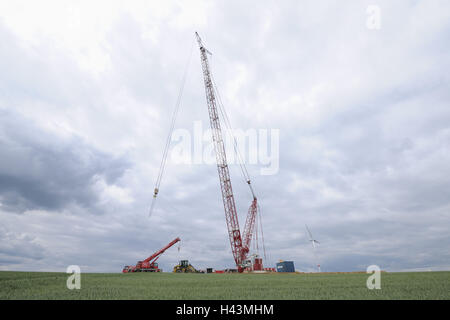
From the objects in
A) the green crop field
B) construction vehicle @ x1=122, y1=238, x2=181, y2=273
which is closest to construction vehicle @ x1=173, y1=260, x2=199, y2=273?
construction vehicle @ x1=122, y1=238, x2=181, y2=273

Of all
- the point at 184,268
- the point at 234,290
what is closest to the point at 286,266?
the point at 184,268

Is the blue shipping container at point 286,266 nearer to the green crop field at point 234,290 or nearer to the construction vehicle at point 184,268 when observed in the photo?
the construction vehicle at point 184,268

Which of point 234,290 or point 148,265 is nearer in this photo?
point 234,290

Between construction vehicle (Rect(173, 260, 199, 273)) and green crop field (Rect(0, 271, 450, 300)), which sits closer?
green crop field (Rect(0, 271, 450, 300))

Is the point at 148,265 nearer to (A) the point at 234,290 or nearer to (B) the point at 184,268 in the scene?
(B) the point at 184,268

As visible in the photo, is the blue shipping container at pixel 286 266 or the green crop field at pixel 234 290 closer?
the green crop field at pixel 234 290

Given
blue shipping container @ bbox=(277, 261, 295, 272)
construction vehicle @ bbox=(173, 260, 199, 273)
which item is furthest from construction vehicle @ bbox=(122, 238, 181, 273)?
blue shipping container @ bbox=(277, 261, 295, 272)

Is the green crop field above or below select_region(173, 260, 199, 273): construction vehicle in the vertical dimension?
above

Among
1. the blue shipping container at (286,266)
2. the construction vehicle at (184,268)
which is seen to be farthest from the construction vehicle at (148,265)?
the blue shipping container at (286,266)

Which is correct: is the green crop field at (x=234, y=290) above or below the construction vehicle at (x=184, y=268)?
above

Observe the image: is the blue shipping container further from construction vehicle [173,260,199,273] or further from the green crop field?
the green crop field
